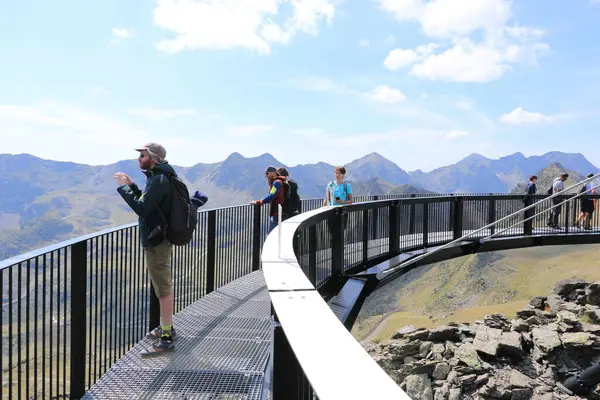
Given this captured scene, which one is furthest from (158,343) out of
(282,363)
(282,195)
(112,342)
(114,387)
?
(282,195)

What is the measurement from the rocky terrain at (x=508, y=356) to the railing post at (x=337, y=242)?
23.6 meters

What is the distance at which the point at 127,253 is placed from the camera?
5.88 metres

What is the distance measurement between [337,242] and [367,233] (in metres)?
2.14

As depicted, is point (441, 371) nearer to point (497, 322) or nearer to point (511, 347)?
point (511, 347)

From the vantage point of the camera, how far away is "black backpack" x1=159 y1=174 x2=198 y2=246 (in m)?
4.79

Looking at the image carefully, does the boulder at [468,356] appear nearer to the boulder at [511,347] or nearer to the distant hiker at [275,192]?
the boulder at [511,347]

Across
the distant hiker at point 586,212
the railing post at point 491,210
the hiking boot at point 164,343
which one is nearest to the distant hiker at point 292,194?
the hiking boot at point 164,343

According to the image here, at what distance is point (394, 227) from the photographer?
428 inches

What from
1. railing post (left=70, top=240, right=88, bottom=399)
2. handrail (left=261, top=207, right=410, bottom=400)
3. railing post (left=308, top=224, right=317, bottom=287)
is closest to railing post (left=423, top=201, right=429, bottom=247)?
railing post (left=308, top=224, right=317, bottom=287)

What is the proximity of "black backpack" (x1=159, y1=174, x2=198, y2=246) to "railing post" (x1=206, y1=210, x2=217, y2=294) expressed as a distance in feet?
10.9

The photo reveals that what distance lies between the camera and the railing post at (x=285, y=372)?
2.01 m

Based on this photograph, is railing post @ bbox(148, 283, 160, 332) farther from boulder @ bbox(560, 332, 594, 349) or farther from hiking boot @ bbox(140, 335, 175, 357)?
boulder @ bbox(560, 332, 594, 349)

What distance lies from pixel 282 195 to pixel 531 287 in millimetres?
219161

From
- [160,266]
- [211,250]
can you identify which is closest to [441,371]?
[211,250]
